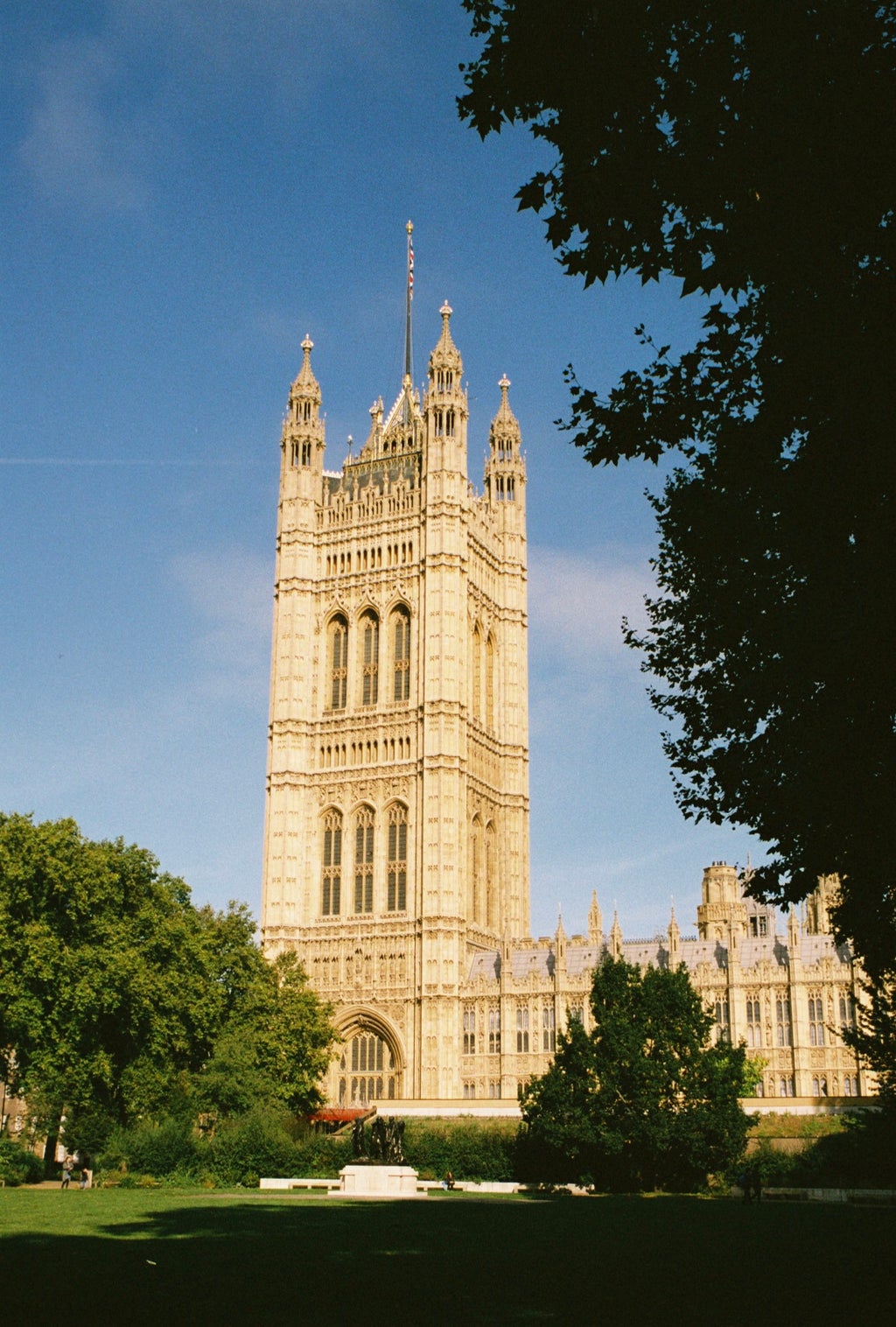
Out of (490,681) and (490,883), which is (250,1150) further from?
(490,681)

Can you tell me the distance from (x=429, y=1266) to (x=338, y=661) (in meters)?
63.8

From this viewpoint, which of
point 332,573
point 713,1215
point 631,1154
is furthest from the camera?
point 332,573

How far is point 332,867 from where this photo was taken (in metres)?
77.5

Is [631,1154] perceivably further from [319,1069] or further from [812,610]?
[812,610]

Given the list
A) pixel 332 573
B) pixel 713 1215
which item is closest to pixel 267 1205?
pixel 713 1215

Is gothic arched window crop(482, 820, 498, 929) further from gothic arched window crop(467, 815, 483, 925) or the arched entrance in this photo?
the arched entrance

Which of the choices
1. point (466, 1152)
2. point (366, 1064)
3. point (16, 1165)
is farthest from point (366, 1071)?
point (16, 1165)

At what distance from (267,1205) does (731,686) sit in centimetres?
1795

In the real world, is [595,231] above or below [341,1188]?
above

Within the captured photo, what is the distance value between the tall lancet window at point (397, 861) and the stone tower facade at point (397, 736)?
0.10 m

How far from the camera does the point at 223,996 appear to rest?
181ft

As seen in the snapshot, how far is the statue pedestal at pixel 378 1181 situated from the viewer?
39594 millimetres

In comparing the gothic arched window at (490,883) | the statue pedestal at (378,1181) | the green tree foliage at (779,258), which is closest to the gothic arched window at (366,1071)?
the gothic arched window at (490,883)

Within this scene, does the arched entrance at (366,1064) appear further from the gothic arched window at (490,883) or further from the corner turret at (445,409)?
the corner turret at (445,409)
